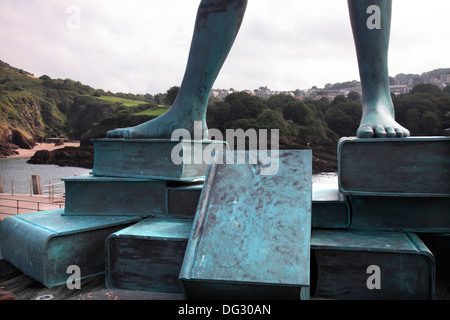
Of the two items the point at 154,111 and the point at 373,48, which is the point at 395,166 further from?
the point at 154,111

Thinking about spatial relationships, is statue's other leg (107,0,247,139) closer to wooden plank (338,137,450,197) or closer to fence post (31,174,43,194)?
wooden plank (338,137,450,197)

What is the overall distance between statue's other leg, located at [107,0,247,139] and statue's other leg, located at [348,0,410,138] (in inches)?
25.6

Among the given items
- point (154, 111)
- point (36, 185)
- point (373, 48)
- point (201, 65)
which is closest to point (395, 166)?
point (373, 48)

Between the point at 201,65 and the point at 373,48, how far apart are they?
0.94m

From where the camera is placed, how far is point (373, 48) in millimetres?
1884

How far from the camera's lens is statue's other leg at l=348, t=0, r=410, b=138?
6.13 ft

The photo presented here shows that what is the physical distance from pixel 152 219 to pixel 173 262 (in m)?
0.39

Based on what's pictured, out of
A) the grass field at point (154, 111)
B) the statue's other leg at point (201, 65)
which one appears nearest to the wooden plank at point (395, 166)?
the statue's other leg at point (201, 65)

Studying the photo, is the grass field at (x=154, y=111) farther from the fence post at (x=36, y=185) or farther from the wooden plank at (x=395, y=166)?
the wooden plank at (x=395, y=166)

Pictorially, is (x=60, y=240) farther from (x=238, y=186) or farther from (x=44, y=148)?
(x=44, y=148)

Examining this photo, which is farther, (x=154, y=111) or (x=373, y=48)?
(x=154, y=111)

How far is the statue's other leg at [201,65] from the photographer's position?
1.99 m

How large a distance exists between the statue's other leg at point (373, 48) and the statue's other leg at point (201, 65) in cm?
65
